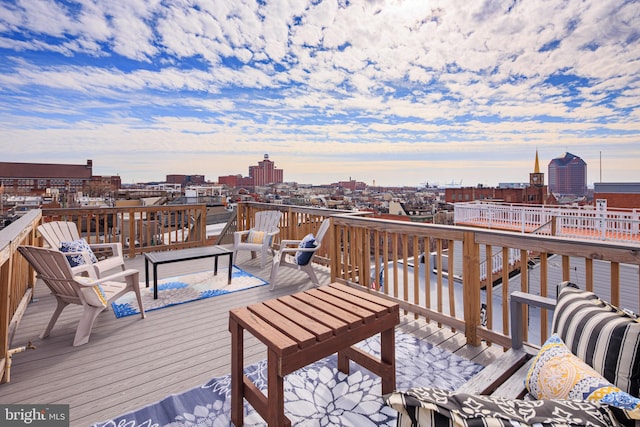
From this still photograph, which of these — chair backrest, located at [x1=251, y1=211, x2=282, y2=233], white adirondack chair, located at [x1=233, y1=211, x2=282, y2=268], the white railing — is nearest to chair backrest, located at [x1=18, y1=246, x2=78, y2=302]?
white adirondack chair, located at [x1=233, y1=211, x2=282, y2=268]

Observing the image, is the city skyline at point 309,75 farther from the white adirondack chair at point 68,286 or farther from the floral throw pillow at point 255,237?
the white adirondack chair at point 68,286

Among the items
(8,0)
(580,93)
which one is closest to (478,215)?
(580,93)

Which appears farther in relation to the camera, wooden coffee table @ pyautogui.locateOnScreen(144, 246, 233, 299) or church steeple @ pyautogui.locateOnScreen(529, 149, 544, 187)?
church steeple @ pyautogui.locateOnScreen(529, 149, 544, 187)

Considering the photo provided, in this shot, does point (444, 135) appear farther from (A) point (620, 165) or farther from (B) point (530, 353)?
(B) point (530, 353)

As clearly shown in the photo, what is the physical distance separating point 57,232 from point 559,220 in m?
12.5

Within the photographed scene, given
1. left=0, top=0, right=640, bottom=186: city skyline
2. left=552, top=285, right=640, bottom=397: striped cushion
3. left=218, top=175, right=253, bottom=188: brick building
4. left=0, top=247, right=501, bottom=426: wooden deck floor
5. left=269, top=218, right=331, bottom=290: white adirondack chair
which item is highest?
left=0, top=0, right=640, bottom=186: city skyline

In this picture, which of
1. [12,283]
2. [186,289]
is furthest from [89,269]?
[186,289]

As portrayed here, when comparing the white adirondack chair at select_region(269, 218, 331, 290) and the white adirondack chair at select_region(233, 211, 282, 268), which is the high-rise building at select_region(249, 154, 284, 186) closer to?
the white adirondack chair at select_region(233, 211, 282, 268)

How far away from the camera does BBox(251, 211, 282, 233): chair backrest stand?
5.49 m

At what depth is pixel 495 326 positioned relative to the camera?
5.82 metres

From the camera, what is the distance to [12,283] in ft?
9.45

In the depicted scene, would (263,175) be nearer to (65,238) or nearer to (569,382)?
(65,238)

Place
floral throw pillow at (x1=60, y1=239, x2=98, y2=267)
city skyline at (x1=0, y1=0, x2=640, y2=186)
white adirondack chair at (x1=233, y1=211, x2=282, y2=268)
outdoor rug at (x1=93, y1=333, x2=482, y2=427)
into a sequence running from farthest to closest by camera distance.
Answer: city skyline at (x1=0, y1=0, x2=640, y2=186) → white adirondack chair at (x1=233, y1=211, x2=282, y2=268) → floral throw pillow at (x1=60, y1=239, x2=98, y2=267) → outdoor rug at (x1=93, y1=333, x2=482, y2=427)

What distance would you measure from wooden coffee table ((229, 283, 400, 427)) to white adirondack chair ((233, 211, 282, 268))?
9.96ft
